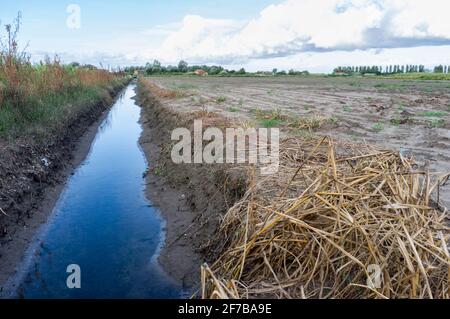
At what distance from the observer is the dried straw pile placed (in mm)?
3227

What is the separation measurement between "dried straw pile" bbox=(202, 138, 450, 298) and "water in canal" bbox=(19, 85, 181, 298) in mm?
1253

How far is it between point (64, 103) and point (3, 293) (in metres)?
10.4

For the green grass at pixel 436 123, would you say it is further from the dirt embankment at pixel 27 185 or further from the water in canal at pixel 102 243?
the dirt embankment at pixel 27 185

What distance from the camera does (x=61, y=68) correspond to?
16641mm

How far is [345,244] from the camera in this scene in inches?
142

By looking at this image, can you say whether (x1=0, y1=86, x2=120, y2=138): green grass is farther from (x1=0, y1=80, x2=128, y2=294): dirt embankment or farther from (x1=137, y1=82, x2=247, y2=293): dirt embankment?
(x1=137, y1=82, x2=247, y2=293): dirt embankment

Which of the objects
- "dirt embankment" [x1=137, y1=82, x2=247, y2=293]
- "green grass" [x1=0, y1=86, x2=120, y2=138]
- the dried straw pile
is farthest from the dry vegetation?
"green grass" [x1=0, y1=86, x2=120, y2=138]

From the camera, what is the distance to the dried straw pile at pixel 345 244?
3.23 metres

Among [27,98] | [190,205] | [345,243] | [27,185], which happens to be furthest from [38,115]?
[345,243]

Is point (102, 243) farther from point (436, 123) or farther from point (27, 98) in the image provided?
point (436, 123)

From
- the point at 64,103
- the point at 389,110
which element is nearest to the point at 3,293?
the point at 64,103

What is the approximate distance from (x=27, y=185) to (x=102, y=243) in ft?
6.97

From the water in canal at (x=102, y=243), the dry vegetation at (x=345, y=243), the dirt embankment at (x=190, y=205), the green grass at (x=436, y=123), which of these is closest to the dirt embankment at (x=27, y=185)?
the water in canal at (x=102, y=243)

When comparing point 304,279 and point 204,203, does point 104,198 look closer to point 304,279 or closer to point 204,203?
point 204,203
